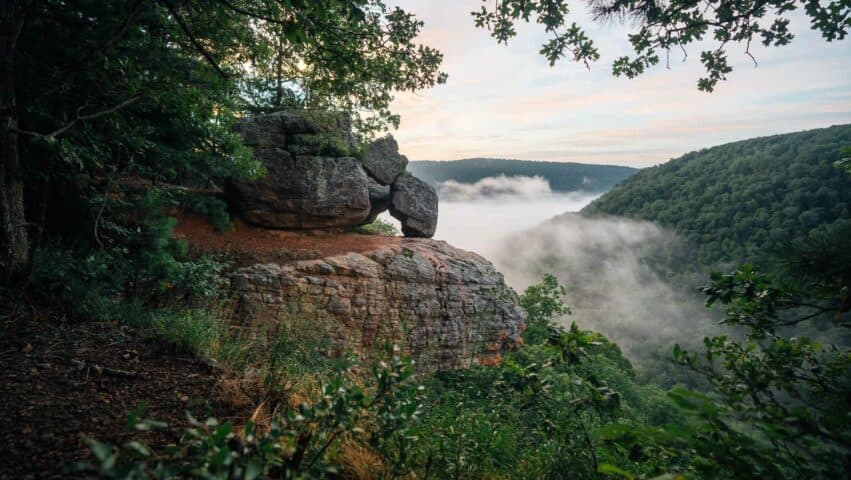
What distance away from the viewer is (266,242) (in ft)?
36.2

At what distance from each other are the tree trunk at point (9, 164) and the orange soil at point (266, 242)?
229 inches

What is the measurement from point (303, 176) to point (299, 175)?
13 cm

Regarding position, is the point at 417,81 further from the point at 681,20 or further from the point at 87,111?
the point at 87,111

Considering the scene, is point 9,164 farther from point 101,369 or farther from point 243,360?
point 243,360

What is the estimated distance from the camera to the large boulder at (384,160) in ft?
44.7

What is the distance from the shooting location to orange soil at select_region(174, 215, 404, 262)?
10.0 m

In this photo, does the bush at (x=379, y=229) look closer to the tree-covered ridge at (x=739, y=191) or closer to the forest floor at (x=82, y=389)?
the forest floor at (x=82, y=389)

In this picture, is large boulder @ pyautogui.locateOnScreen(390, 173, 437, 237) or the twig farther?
large boulder @ pyautogui.locateOnScreen(390, 173, 437, 237)

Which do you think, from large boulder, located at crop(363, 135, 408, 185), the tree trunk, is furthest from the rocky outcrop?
the tree trunk

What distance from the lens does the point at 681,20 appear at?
3730 mm

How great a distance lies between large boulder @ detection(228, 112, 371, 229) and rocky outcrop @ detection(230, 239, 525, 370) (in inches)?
84.4

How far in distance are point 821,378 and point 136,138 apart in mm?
7237

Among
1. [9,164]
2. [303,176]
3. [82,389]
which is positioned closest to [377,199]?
[303,176]

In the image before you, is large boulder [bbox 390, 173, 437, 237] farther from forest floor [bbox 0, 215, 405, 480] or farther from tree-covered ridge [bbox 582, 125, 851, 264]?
tree-covered ridge [bbox 582, 125, 851, 264]
